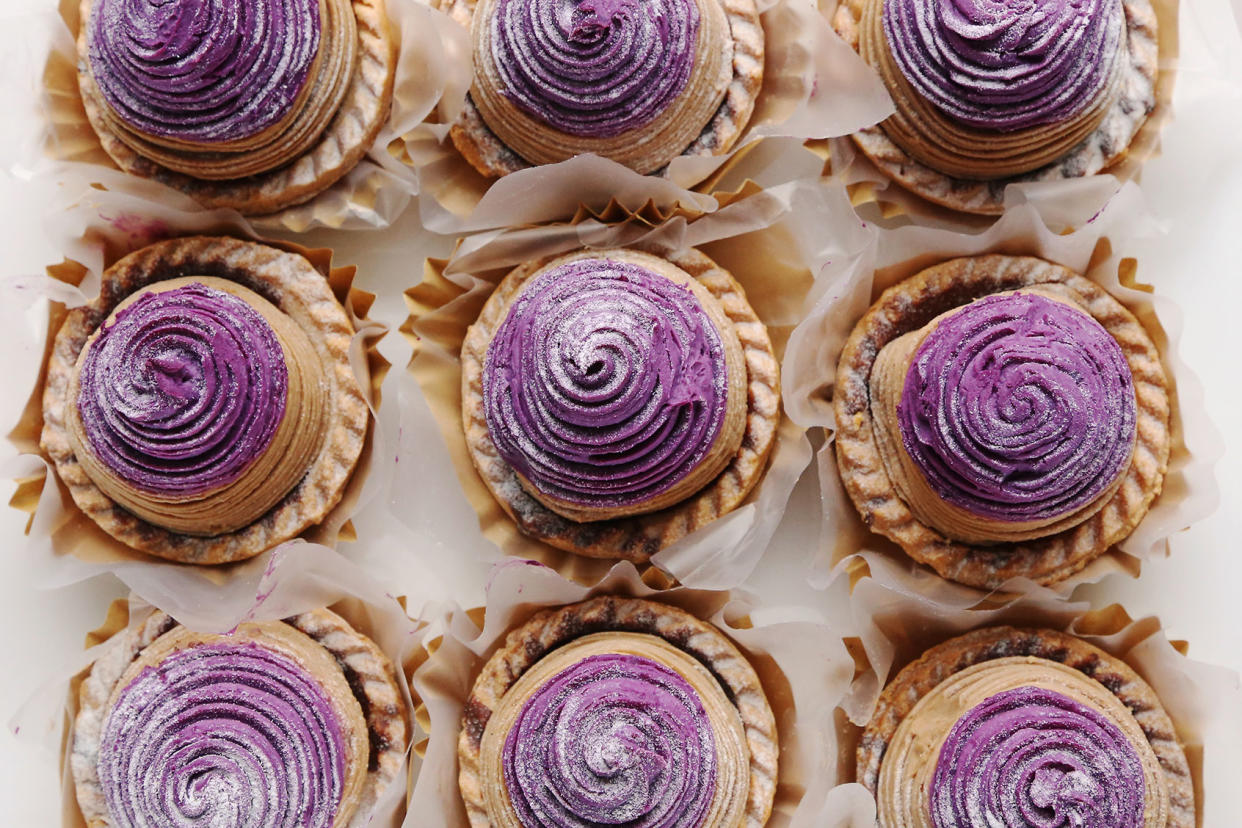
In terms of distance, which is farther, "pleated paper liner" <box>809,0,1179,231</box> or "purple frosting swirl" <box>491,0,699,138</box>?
"pleated paper liner" <box>809,0,1179,231</box>

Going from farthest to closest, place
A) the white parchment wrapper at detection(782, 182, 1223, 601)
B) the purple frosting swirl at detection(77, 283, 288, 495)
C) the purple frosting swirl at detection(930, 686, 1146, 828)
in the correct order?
the white parchment wrapper at detection(782, 182, 1223, 601) → the purple frosting swirl at detection(77, 283, 288, 495) → the purple frosting swirl at detection(930, 686, 1146, 828)

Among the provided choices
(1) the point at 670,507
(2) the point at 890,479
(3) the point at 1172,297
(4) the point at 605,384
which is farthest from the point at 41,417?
(3) the point at 1172,297

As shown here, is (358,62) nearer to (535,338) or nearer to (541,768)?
(535,338)

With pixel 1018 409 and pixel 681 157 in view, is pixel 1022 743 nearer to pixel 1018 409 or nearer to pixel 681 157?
pixel 1018 409

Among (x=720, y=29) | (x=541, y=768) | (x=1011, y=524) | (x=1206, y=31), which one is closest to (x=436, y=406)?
(x=541, y=768)

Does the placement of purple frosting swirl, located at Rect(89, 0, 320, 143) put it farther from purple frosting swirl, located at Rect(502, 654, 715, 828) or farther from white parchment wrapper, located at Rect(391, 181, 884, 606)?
purple frosting swirl, located at Rect(502, 654, 715, 828)

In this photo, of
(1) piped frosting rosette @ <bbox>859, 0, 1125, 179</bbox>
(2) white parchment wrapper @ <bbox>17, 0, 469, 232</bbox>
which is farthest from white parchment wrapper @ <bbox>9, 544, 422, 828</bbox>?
(1) piped frosting rosette @ <bbox>859, 0, 1125, 179</bbox>
